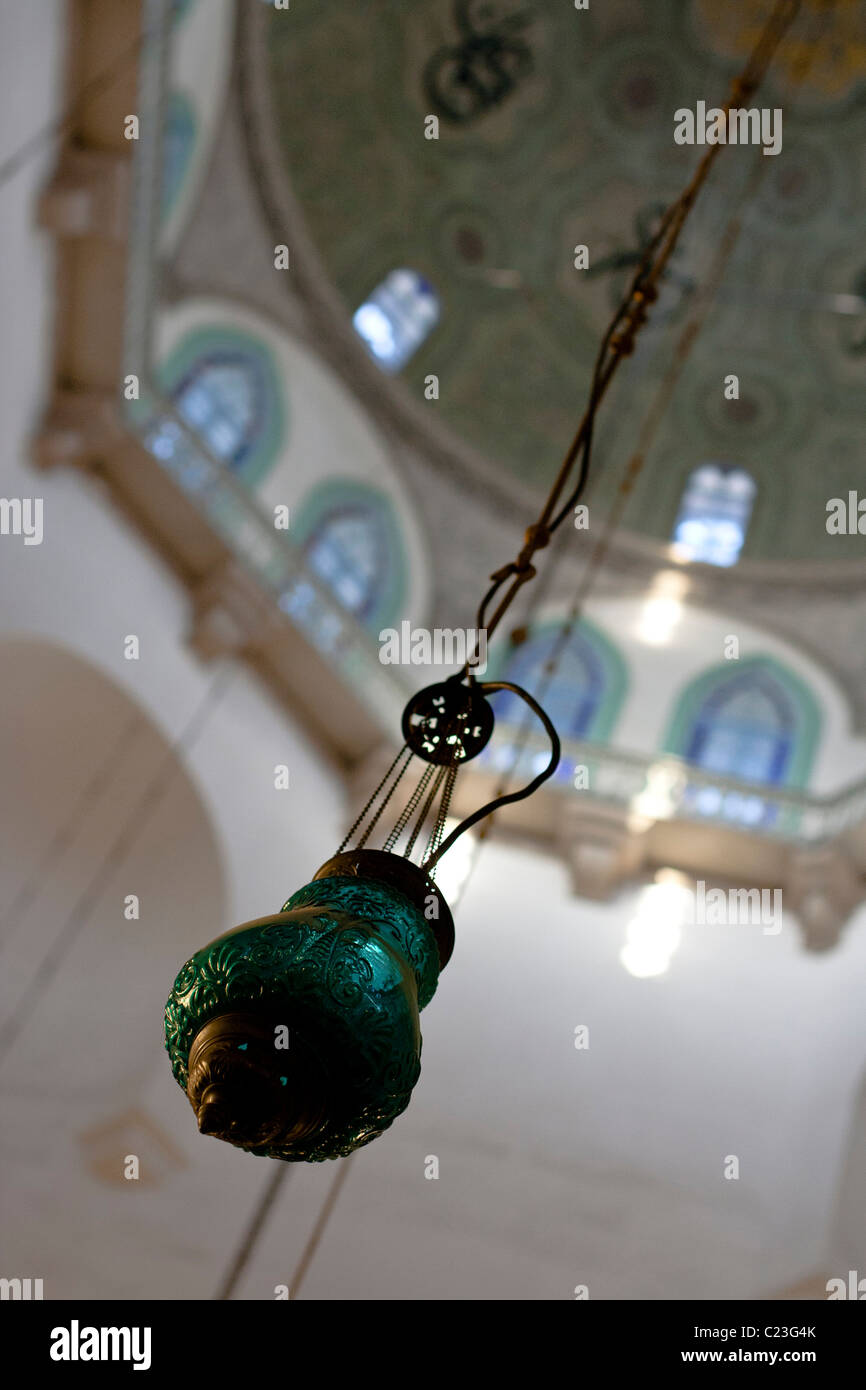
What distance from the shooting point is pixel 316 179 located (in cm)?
1270

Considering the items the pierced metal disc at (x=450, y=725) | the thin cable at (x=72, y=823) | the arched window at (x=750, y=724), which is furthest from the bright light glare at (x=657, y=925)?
the pierced metal disc at (x=450, y=725)

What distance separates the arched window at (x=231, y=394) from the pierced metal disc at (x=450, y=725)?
8.14 m

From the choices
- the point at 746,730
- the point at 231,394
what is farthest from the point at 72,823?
the point at 746,730

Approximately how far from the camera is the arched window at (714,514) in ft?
44.3

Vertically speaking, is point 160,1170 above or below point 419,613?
below

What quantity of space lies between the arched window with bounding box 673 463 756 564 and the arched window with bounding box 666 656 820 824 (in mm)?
1464

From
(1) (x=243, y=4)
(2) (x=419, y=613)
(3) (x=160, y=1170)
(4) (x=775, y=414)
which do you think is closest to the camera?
(3) (x=160, y=1170)

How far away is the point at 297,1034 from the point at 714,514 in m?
12.5

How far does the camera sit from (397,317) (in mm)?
13445

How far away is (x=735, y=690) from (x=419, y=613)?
310 cm

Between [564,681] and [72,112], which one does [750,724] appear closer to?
[564,681]
